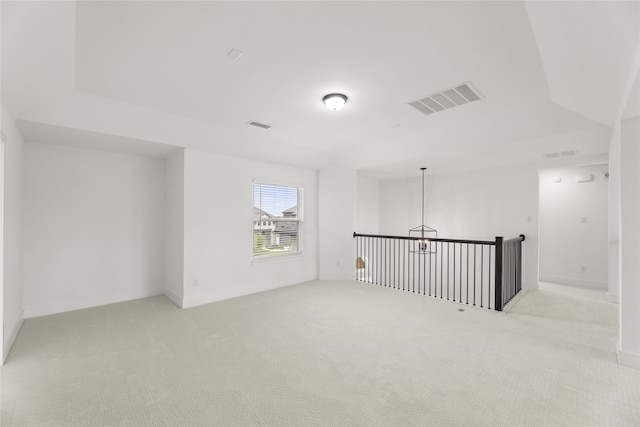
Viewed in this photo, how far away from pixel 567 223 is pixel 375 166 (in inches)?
163

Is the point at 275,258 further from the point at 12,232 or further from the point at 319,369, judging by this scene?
the point at 12,232

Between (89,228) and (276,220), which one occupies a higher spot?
(276,220)

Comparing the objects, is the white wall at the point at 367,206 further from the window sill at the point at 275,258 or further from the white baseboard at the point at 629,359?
the white baseboard at the point at 629,359

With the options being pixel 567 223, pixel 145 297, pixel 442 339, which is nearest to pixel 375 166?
pixel 442 339

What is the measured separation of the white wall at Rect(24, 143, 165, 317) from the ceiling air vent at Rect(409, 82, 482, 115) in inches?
166

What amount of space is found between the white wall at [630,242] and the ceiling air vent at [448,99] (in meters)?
1.32

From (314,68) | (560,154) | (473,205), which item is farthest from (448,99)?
(473,205)

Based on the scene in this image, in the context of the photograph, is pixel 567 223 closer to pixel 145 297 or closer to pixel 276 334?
pixel 276 334

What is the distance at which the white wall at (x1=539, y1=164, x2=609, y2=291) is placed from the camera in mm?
5355

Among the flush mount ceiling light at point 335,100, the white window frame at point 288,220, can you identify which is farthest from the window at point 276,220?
the flush mount ceiling light at point 335,100

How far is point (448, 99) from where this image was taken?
3287mm

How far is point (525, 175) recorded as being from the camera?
211 inches

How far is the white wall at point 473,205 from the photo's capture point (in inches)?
208

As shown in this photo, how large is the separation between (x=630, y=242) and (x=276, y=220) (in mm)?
4555
